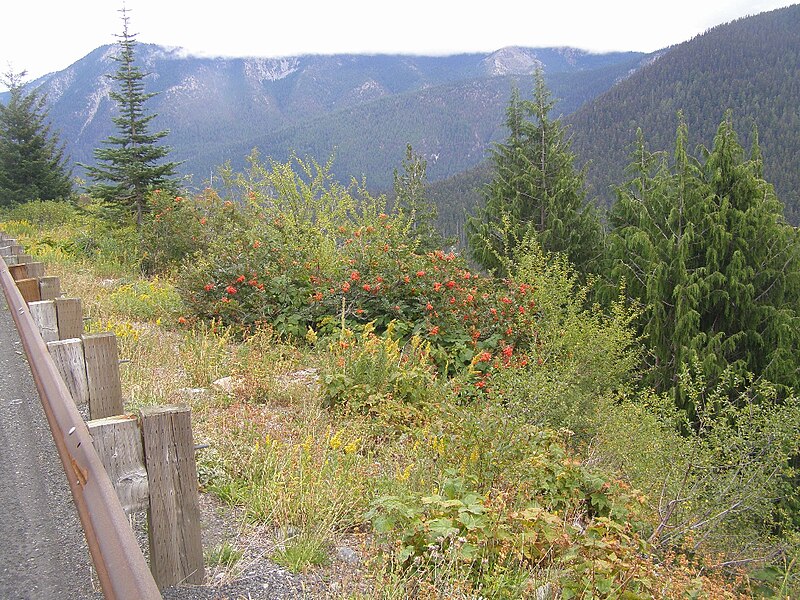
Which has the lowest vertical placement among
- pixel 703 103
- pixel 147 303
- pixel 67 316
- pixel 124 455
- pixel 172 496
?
pixel 147 303

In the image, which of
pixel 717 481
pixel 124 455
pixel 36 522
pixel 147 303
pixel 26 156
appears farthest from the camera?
pixel 26 156

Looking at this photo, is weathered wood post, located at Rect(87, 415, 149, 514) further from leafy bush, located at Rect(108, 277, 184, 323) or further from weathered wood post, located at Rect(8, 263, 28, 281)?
leafy bush, located at Rect(108, 277, 184, 323)

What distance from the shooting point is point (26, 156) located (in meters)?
25.7

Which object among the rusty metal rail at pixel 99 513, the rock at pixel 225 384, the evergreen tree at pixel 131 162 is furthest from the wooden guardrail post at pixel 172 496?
the evergreen tree at pixel 131 162

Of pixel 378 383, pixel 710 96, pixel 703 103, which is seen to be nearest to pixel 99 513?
pixel 378 383

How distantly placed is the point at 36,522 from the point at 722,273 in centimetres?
1348

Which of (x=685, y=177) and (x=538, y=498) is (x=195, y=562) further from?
(x=685, y=177)

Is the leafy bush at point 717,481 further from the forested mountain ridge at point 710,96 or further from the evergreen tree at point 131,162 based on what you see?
the forested mountain ridge at point 710,96

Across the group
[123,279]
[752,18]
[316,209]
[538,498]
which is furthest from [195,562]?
[752,18]

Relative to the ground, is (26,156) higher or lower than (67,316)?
higher

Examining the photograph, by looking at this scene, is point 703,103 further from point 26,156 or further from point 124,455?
point 124,455

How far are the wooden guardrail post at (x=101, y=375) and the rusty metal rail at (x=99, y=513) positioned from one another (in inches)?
9.2

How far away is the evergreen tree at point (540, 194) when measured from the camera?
18.2 m

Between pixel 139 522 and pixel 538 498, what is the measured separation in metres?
2.10
